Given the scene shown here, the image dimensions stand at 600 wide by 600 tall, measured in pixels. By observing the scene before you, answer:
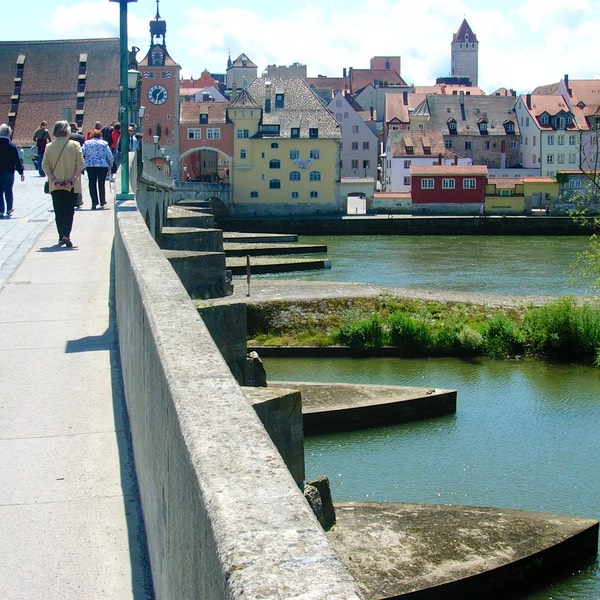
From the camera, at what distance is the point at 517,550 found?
11.6m

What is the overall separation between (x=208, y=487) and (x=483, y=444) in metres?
15.2

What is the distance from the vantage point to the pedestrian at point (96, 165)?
17688mm

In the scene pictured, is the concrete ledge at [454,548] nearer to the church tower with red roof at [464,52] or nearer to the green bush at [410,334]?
the green bush at [410,334]

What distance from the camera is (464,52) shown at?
166 meters

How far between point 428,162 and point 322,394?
67629 mm

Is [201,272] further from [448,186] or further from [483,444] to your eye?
[448,186]

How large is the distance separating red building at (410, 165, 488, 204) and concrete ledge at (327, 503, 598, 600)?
63898 millimetres

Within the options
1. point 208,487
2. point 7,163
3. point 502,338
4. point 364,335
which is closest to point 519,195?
point 502,338

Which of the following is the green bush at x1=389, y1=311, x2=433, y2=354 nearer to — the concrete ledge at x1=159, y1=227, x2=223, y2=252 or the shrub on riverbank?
the shrub on riverbank

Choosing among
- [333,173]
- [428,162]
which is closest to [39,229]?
[333,173]

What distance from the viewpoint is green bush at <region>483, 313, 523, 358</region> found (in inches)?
1011

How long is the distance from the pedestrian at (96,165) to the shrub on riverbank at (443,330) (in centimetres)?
827

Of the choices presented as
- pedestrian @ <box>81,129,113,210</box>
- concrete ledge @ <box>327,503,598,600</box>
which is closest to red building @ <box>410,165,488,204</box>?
pedestrian @ <box>81,129,113,210</box>

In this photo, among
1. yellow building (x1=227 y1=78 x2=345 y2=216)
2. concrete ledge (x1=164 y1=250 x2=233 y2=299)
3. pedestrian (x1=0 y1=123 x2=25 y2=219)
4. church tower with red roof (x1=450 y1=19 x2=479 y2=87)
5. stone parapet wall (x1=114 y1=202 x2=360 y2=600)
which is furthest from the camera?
church tower with red roof (x1=450 y1=19 x2=479 y2=87)
